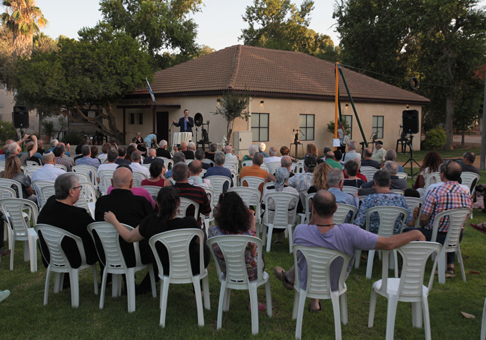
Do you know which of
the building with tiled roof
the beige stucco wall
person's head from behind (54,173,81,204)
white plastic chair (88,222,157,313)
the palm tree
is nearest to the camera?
white plastic chair (88,222,157,313)

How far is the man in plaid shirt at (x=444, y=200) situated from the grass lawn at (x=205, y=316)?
0.58m

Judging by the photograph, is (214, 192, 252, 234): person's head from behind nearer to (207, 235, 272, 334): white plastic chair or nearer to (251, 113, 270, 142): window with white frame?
(207, 235, 272, 334): white plastic chair

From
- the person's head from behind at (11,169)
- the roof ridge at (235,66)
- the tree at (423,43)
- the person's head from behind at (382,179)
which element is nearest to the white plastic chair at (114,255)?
the person's head from behind at (382,179)

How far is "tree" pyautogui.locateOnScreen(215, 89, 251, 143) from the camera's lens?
1684 cm

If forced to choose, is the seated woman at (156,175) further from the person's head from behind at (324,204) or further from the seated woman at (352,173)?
the person's head from behind at (324,204)

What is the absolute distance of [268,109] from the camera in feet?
62.5

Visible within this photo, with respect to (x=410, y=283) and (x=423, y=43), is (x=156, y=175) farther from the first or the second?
(x=423, y=43)

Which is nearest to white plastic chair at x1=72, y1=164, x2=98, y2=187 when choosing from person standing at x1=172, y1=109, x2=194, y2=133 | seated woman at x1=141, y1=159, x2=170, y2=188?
seated woman at x1=141, y1=159, x2=170, y2=188

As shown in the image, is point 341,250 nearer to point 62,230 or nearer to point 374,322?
point 374,322

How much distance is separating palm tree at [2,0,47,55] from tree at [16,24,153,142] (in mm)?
11307

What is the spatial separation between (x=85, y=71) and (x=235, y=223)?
58.6 ft

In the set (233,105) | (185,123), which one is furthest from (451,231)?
(233,105)

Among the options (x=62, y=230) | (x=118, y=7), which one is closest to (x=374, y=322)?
(x=62, y=230)

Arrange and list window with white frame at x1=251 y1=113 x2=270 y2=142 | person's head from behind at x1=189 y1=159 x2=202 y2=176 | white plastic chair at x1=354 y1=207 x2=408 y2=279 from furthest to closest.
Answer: window with white frame at x1=251 y1=113 x2=270 y2=142 < person's head from behind at x1=189 y1=159 x2=202 y2=176 < white plastic chair at x1=354 y1=207 x2=408 y2=279
